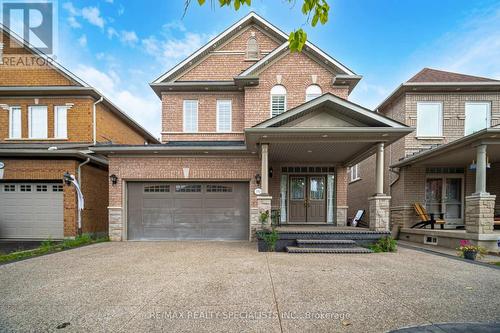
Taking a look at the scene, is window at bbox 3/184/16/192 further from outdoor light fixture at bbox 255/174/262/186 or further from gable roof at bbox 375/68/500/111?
gable roof at bbox 375/68/500/111

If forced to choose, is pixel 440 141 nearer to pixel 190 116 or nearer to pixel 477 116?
pixel 477 116

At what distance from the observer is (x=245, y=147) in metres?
8.46

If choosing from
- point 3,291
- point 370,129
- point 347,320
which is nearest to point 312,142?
point 370,129

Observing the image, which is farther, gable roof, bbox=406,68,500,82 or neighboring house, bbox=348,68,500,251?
gable roof, bbox=406,68,500,82

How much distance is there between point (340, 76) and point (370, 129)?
13.5 ft

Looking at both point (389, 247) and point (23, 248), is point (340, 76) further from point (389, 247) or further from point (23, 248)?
point (23, 248)

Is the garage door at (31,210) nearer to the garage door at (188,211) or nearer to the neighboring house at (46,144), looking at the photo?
the neighboring house at (46,144)

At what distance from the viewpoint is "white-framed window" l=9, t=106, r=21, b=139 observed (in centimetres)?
1086

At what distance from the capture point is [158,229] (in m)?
8.90

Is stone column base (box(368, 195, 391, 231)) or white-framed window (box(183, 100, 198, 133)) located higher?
white-framed window (box(183, 100, 198, 133))

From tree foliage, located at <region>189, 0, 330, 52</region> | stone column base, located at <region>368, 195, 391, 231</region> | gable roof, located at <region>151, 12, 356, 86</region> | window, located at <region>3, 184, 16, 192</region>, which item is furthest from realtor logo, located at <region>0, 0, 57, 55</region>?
stone column base, located at <region>368, 195, 391, 231</region>

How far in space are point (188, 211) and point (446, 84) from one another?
12.5 metres

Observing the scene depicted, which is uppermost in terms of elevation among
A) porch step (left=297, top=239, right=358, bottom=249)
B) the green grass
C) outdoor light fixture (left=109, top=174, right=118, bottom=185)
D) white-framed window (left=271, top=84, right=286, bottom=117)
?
white-framed window (left=271, top=84, right=286, bottom=117)

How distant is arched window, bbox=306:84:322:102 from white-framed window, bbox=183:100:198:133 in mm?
5079
